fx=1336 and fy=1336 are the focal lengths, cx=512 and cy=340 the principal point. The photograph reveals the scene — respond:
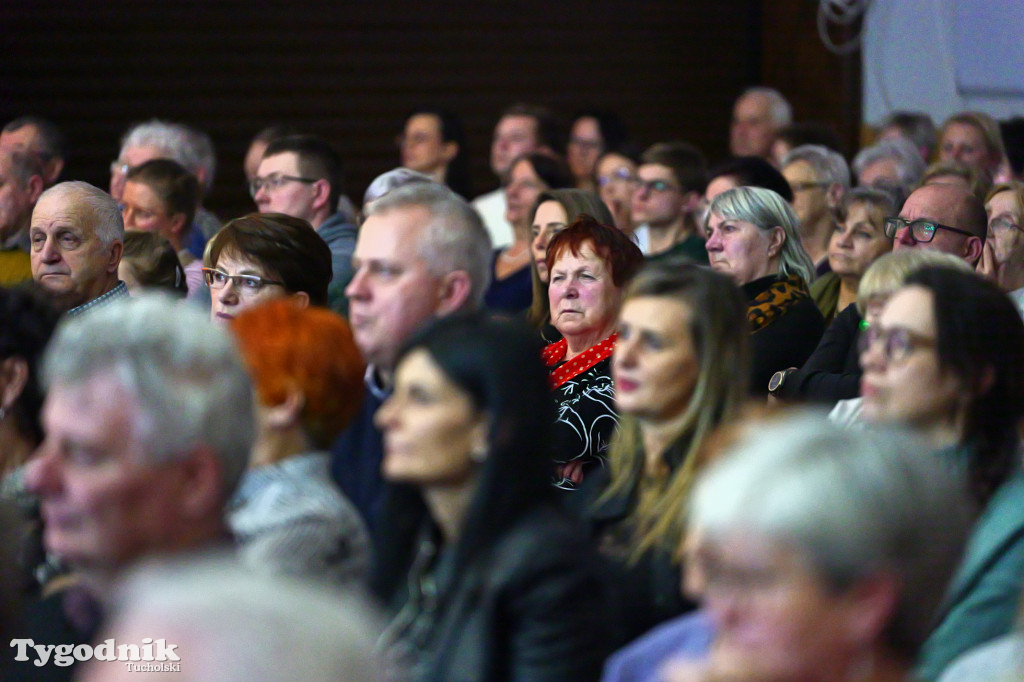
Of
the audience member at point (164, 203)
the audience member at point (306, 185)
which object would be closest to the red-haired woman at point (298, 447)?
the audience member at point (306, 185)

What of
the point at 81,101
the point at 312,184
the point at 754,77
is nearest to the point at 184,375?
the point at 312,184

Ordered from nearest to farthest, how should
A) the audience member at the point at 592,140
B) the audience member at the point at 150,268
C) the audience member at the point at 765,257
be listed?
the audience member at the point at 765,257 → the audience member at the point at 150,268 → the audience member at the point at 592,140

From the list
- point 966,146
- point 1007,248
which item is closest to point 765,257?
point 1007,248

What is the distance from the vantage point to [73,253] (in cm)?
395

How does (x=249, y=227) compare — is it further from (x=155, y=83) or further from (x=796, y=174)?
(x=155, y=83)

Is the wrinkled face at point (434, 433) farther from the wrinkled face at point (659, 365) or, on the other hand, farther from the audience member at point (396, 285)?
the audience member at point (396, 285)

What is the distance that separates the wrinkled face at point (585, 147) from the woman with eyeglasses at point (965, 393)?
5.20m

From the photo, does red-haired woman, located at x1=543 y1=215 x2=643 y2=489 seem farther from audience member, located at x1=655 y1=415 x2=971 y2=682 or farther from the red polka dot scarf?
audience member, located at x1=655 y1=415 x2=971 y2=682

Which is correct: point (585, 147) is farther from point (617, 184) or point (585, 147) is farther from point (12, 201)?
point (12, 201)

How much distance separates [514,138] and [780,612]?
5.85 meters

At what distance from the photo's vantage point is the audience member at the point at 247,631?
1076 mm

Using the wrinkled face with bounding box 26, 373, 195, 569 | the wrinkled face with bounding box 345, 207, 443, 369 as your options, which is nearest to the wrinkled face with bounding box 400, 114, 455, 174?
the wrinkled face with bounding box 345, 207, 443, 369

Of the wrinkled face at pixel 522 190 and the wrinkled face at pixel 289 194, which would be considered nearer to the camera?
the wrinkled face at pixel 289 194

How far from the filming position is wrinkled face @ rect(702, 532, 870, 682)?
4.79 feet
